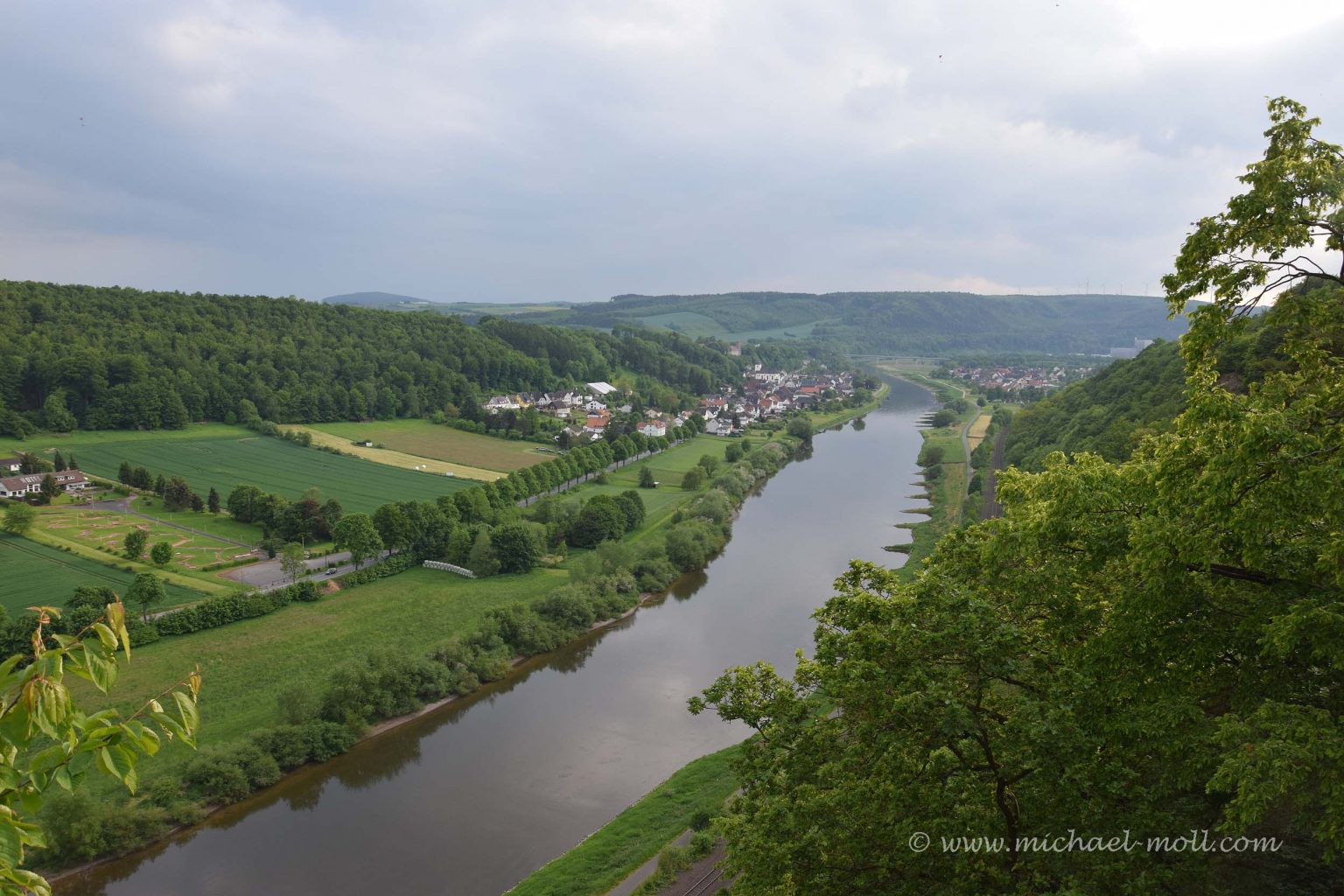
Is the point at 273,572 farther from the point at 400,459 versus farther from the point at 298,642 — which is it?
the point at 400,459

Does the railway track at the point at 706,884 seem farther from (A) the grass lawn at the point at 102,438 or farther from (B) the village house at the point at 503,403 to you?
(B) the village house at the point at 503,403

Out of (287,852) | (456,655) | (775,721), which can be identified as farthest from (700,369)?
(775,721)

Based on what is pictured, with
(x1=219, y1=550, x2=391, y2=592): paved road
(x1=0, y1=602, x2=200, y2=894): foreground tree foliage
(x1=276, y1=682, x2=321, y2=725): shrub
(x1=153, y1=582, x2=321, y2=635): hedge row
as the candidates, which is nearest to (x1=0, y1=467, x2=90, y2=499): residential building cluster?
(x1=219, y1=550, x2=391, y2=592): paved road

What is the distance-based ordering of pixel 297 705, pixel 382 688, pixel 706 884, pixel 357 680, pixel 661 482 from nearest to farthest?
pixel 706 884 < pixel 297 705 < pixel 357 680 < pixel 382 688 < pixel 661 482

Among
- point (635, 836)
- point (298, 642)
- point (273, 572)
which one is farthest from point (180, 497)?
point (635, 836)

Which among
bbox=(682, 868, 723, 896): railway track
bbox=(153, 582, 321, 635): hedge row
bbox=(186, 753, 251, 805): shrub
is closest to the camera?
bbox=(682, 868, 723, 896): railway track

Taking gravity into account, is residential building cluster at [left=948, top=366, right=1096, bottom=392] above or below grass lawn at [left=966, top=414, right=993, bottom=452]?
above

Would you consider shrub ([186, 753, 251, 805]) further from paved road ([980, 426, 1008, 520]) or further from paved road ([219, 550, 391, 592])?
paved road ([980, 426, 1008, 520])
